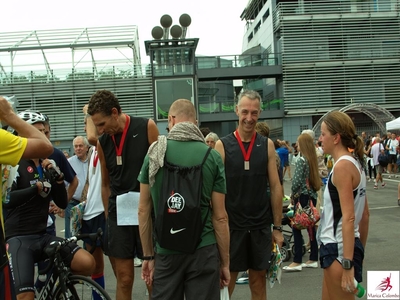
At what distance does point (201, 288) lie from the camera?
11.0 ft

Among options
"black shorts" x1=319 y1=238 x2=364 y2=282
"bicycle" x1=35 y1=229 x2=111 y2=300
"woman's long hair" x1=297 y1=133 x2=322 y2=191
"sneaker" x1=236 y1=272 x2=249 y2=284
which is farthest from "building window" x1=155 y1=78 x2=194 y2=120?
"black shorts" x1=319 y1=238 x2=364 y2=282

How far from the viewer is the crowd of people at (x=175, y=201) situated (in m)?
3.32

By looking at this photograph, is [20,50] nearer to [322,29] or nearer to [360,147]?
[322,29]

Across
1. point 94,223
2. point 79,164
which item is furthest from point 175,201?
point 79,164

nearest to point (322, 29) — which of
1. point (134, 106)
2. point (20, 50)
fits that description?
point (134, 106)

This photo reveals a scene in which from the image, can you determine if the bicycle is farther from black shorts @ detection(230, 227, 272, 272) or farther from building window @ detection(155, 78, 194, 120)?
building window @ detection(155, 78, 194, 120)

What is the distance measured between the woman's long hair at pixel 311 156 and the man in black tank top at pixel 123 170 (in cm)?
330

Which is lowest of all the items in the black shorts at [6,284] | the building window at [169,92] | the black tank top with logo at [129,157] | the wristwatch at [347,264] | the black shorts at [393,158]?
the black shorts at [393,158]

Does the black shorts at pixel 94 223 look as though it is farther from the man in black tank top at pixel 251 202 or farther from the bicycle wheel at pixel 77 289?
the man in black tank top at pixel 251 202

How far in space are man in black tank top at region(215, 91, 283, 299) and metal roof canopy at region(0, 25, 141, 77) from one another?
3535 cm

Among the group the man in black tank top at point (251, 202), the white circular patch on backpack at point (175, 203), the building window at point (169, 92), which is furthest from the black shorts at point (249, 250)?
the building window at point (169, 92)

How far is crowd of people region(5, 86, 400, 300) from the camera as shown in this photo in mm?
3318

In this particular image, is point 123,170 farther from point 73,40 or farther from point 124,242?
point 73,40

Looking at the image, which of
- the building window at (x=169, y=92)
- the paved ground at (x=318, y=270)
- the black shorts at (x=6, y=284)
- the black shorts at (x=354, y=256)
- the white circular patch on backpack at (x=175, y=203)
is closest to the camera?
the black shorts at (x=6, y=284)
